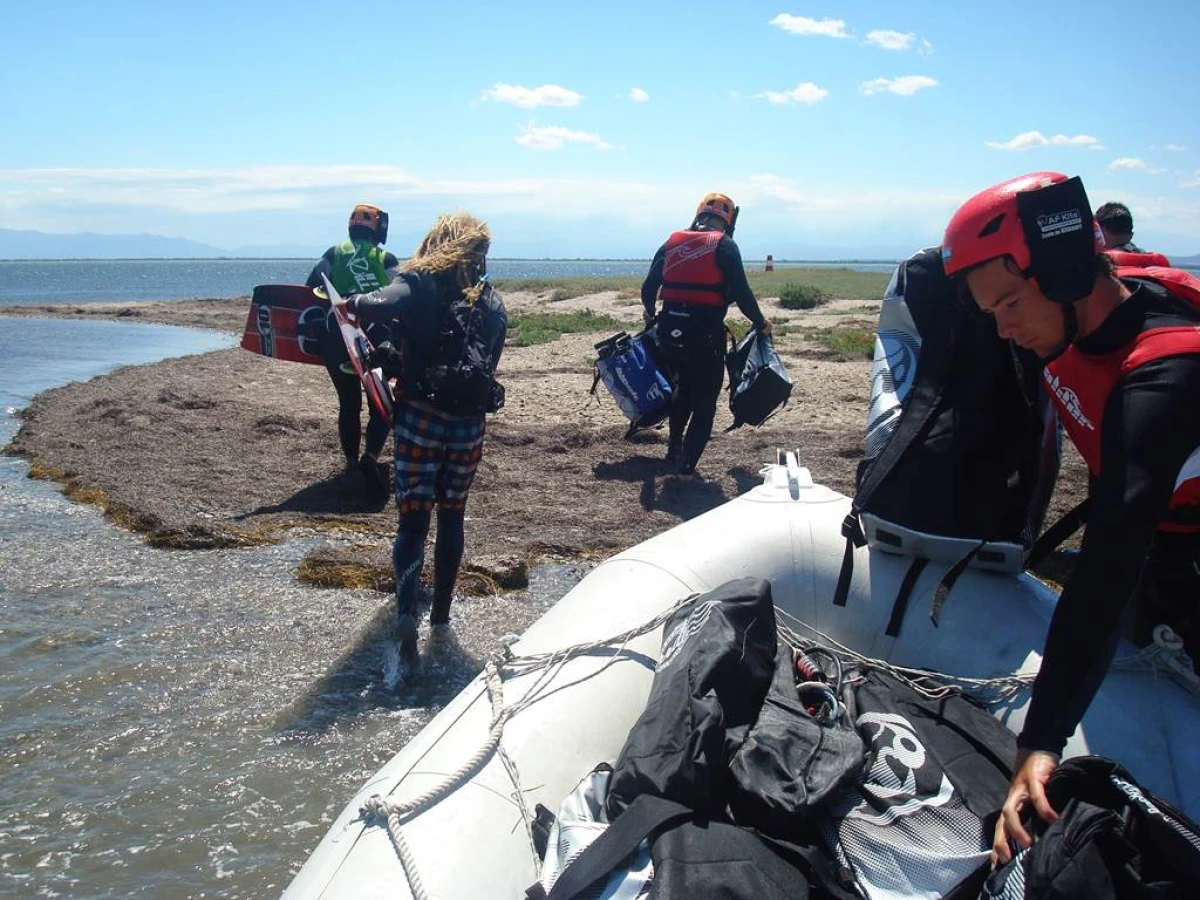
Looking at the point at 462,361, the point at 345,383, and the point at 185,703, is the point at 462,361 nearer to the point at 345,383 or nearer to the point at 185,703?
the point at 185,703

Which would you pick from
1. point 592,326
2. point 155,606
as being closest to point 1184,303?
point 155,606

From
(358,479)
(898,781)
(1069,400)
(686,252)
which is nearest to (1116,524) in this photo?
(1069,400)

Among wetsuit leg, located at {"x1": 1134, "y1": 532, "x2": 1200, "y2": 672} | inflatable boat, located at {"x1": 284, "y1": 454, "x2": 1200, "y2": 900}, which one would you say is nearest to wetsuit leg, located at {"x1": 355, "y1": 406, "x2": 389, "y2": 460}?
inflatable boat, located at {"x1": 284, "y1": 454, "x2": 1200, "y2": 900}

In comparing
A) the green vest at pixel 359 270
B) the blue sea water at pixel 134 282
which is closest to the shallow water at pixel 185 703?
the green vest at pixel 359 270

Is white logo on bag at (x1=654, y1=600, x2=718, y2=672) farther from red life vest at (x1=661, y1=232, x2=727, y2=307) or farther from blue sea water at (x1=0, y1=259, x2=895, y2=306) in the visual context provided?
blue sea water at (x1=0, y1=259, x2=895, y2=306)

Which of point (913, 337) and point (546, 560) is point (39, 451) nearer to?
point (546, 560)

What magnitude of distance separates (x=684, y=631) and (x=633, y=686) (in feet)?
0.87

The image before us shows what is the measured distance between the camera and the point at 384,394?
482 cm

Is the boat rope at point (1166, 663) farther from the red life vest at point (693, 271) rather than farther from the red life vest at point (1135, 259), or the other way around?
the red life vest at point (693, 271)

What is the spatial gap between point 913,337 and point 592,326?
44.7 feet

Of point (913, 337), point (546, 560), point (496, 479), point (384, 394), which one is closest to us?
point (913, 337)

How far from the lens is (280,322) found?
23.8 feet

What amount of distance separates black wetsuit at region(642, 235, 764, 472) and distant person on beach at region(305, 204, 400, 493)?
75.2 inches

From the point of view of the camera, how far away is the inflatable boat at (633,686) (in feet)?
7.11
